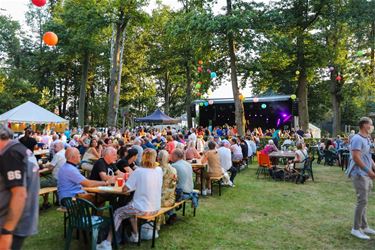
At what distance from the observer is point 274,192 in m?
8.19

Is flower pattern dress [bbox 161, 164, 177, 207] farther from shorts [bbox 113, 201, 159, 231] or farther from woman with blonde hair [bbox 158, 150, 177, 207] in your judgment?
shorts [bbox 113, 201, 159, 231]

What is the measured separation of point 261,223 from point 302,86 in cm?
1631

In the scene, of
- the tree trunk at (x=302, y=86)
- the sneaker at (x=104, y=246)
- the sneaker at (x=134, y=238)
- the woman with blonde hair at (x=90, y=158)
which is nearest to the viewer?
the sneaker at (x=104, y=246)

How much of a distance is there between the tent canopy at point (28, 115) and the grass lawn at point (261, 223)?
1211 cm

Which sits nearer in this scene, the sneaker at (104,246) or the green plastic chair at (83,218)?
the green plastic chair at (83,218)

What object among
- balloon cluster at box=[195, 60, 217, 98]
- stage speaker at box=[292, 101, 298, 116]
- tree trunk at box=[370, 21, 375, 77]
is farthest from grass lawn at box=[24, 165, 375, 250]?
tree trunk at box=[370, 21, 375, 77]

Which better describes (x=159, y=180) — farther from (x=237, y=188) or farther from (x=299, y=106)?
(x=299, y=106)

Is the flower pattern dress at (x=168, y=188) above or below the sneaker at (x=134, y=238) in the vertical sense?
above

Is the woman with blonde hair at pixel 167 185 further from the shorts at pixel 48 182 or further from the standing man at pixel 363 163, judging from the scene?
the standing man at pixel 363 163

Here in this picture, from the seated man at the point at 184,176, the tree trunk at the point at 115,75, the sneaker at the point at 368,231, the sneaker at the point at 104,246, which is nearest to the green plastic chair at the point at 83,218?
the sneaker at the point at 104,246

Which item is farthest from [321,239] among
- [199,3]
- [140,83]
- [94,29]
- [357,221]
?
[140,83]

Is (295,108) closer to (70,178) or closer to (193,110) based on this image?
(193,110)

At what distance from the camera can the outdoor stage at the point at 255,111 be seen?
21.0 meters

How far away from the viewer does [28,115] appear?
17.2 meters
